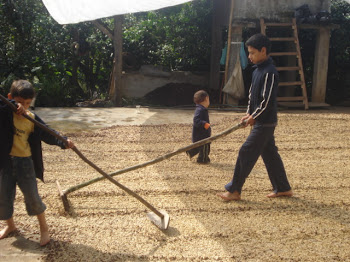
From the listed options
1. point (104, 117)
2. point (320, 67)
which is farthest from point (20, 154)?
point (320, 67)

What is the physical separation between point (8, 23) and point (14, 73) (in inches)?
67.3

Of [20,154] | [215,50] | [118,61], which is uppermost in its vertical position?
[215,50]

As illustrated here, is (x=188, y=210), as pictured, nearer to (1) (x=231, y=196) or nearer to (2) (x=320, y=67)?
(1) (x=231, y=196)

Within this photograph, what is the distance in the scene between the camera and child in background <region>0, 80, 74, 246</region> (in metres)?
3.05

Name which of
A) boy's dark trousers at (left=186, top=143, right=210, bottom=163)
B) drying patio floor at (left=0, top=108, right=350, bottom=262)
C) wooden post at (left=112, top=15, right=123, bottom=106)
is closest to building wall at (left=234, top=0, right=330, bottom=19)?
wooden post at (left=112, top=15, right=123, bottom=106)

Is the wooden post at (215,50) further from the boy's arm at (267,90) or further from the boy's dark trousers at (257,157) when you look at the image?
the boy's arm at (267,90)

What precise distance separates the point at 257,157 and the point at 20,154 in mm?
2211

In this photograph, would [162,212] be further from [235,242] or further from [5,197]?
[5,197]

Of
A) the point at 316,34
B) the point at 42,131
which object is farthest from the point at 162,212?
the point at 316,34

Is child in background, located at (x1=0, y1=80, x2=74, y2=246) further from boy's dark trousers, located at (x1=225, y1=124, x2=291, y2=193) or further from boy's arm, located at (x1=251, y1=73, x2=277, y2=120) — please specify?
boy's arm, located at (x1=251, y1=73, x2=277, y2=120)

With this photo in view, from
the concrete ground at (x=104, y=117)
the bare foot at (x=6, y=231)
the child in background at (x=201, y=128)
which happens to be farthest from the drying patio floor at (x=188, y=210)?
the concrete ground at (x=104, y=117)

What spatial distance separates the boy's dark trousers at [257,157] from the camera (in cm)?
404

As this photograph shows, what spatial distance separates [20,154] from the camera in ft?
10.2

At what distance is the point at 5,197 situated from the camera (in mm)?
3131
